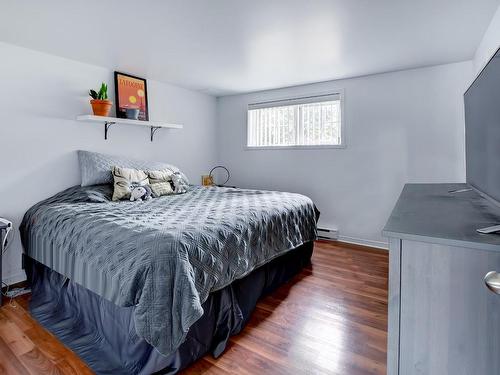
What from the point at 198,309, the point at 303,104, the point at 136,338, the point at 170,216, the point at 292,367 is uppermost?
the point at 303,104

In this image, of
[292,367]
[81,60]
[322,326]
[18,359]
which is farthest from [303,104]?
[18,359]

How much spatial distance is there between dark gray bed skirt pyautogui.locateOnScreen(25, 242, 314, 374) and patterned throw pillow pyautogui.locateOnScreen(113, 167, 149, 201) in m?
0.86

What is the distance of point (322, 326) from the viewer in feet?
6.70

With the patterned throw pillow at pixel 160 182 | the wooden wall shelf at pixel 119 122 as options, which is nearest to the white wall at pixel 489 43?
the patterned throw pillow at pixel 160 182

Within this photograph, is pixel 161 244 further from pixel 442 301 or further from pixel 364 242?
pixel 364 242

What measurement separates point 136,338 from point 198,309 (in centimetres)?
41

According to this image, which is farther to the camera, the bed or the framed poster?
the framed poster

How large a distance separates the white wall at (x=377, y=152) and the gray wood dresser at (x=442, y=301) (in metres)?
2.80

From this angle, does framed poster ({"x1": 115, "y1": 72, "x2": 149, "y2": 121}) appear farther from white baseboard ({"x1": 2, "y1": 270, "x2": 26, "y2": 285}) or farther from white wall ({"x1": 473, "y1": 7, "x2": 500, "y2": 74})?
white wall ({"x1": 473, "y1": 7, "x2": 500, "y2": 74})

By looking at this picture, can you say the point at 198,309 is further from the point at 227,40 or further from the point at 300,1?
the point at 227,40

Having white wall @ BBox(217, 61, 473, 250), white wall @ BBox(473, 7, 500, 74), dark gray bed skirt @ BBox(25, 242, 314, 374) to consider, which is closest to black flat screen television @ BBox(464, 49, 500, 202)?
white wall @ BBox(473, 7, 500, 74)

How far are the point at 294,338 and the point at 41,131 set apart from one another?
2864mm

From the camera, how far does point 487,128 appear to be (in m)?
1.23

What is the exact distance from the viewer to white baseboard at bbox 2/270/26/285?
2.64m
